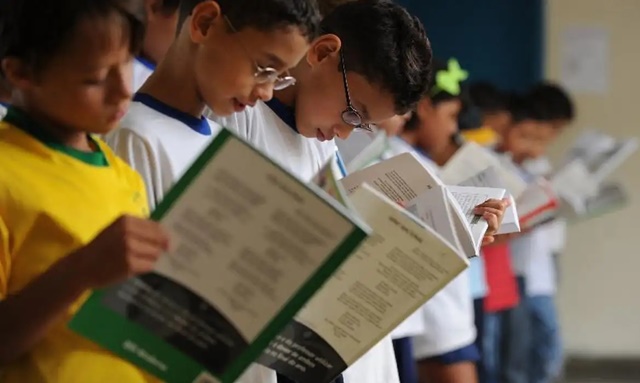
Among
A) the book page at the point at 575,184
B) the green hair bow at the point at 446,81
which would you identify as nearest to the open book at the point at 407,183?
the green hair bow at the point at 446,81

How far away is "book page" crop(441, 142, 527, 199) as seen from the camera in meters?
2.54

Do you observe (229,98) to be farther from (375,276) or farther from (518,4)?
(518,4)

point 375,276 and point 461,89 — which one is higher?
point 375,276

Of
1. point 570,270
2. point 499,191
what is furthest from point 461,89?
point 570,270

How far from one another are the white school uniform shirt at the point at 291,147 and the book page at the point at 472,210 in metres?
0.22

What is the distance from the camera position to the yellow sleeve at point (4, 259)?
1010mm

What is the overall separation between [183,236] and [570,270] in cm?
445

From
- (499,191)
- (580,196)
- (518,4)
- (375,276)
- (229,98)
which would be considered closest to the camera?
(375,276)

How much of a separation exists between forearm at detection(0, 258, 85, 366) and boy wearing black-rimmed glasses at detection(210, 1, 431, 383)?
0.69 m

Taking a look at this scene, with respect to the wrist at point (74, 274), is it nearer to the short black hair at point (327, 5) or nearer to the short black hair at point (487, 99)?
the short black hair at point (327, 5)

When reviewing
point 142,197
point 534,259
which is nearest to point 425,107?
point 534,259

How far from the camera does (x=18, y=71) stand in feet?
3.46

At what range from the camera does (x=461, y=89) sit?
11.3 ft

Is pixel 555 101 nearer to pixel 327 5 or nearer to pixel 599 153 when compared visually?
pixel 599 153
